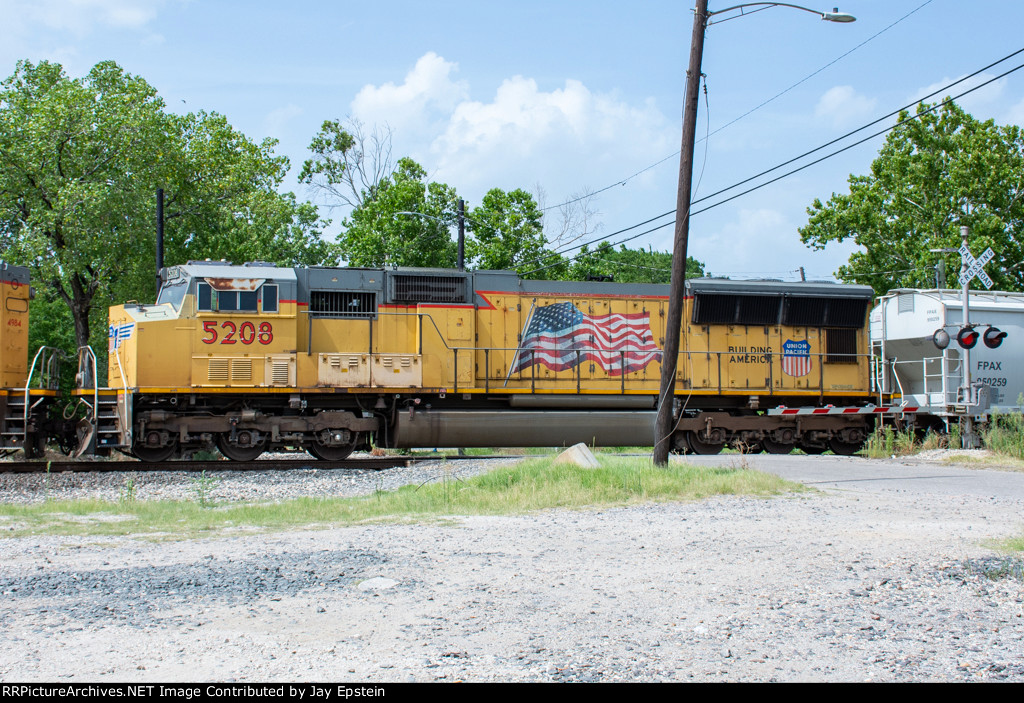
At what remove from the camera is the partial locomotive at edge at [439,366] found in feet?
48.8

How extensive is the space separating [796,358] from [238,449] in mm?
11185

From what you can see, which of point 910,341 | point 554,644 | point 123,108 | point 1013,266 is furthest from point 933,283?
point 554,644

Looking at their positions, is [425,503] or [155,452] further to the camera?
[155,452]

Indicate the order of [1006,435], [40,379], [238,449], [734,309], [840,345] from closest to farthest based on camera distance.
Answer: [40,379] < [238,449] < [1006,435] < [734,309] < [840,345]

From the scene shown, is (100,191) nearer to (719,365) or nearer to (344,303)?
(344,303)

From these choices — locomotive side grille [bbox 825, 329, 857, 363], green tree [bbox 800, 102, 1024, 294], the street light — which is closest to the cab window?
the street light

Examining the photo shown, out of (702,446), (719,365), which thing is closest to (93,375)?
(702,446)

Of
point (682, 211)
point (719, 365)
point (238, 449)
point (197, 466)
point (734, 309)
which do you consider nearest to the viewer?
point (682, 211)

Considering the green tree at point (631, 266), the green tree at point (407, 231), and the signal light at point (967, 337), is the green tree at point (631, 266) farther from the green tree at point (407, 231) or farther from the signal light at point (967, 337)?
the signal light at point (967, 337)

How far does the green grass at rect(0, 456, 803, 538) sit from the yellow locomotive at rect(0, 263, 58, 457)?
14.9ft

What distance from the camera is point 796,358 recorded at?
17.7 meters

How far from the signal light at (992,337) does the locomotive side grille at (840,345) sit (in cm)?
248

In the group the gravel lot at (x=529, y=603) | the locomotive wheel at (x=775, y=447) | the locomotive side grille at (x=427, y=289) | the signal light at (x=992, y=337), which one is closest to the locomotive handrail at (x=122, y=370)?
the locomotive side grille at (x=427, y=289)

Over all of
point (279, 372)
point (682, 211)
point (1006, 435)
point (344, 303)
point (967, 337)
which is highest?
point (682, 211)
